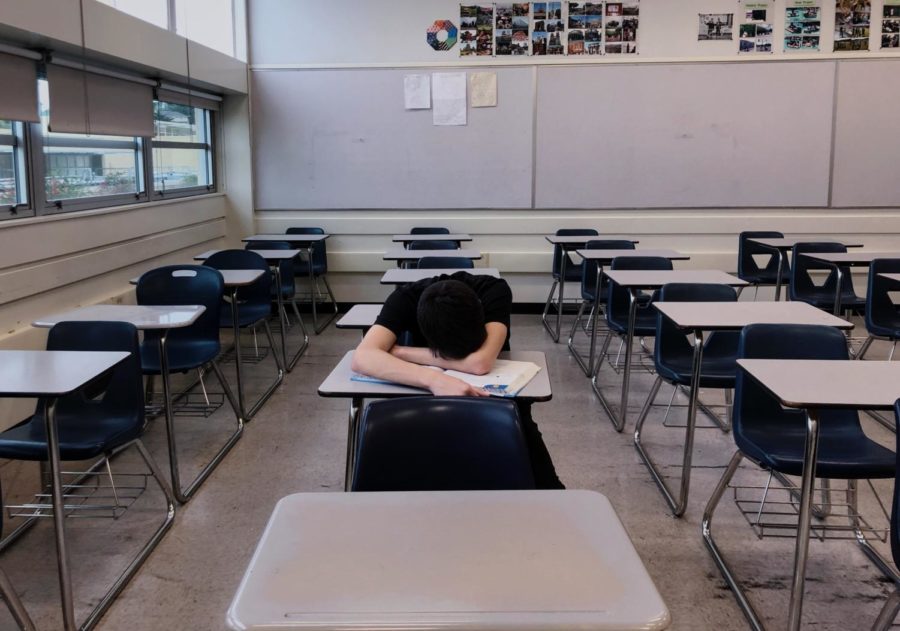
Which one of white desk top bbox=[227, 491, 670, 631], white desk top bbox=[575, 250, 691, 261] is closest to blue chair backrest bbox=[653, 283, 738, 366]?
white desk top bbox=[575, 250, 691, 261]

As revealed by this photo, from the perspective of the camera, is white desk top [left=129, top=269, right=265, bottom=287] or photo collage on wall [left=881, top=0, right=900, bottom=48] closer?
white desk top [left=129, top=269, right=265, bottom=287]

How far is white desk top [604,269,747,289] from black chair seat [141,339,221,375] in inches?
83.0

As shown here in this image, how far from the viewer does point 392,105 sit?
6.96m

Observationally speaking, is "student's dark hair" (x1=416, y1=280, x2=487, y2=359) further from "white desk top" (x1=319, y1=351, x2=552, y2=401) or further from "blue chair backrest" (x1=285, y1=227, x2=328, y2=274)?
"blue chair backrest" (x1=285, y1=227, x2=328, y2=274)

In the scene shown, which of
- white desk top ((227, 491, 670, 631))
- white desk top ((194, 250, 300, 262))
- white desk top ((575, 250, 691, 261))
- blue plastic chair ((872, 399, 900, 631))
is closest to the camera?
white desk top ((227, 491, 670, 631))

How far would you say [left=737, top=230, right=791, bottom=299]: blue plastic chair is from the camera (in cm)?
629

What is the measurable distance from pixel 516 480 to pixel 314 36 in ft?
19.9

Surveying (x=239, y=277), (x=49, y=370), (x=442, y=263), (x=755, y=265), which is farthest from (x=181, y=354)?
(x=755, y=265)

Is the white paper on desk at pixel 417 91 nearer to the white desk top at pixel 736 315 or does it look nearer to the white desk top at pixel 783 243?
the white desk top at pixel 783 243

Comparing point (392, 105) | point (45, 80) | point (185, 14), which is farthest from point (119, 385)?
point (392, 105)

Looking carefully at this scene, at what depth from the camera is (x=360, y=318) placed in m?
3.13

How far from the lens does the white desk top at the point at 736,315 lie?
3.06m

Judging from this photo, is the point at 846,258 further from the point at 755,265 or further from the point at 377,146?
the point at 377,146

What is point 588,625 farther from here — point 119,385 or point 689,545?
point 119,385
